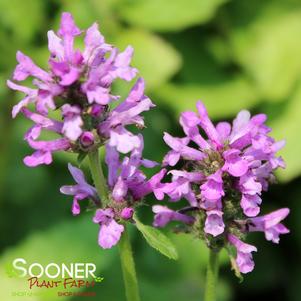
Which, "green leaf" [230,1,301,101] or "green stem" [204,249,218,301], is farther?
"green leaf" [230,1,301,101]

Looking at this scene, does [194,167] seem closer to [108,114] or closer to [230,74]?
[108,114]

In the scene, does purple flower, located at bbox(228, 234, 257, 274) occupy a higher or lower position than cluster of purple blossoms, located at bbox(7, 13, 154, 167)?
lower

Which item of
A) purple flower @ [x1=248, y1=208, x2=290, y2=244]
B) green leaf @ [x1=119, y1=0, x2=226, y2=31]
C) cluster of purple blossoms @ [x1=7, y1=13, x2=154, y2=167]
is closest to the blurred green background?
green leaf @ [x1=119, y1=0, x2=226, y2=31]

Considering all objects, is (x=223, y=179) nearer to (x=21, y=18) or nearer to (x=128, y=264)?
(x=128, y=264)

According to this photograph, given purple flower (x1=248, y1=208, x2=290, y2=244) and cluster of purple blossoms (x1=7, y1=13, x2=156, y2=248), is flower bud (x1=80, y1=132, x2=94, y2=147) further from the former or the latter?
purple flower (x1=248, y1=208, x2=290, y2=244)

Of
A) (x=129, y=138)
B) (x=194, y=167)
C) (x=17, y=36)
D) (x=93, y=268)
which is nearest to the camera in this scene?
(x=129, y=138)

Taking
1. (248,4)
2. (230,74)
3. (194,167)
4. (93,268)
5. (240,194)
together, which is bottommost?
(240,194)

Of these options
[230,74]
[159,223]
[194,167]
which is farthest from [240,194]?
[230,74]

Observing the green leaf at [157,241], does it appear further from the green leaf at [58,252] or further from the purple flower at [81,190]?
the green leaf at [58,252]
